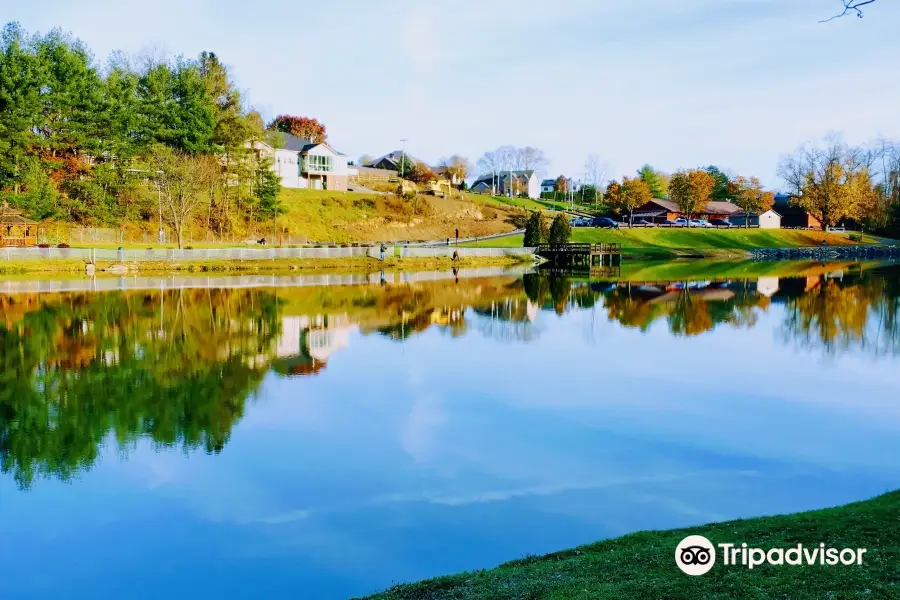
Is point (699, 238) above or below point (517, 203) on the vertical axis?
below

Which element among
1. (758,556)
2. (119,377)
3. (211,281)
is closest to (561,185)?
(211,281)

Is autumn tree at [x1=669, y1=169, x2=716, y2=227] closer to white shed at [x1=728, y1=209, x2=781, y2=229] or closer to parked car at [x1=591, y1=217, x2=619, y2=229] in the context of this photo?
white shed at [x1=728, y1=209, x2=781, y2=229]

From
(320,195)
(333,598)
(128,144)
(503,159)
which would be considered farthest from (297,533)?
(503,159)

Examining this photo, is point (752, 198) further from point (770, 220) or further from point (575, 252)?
point (575, 252)

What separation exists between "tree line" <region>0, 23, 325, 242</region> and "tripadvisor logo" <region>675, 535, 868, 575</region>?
→ 60.5 metres

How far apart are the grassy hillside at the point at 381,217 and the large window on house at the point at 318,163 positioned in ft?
17.3

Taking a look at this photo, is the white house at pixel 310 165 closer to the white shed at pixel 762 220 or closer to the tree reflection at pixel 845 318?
the white shed at pixel 762 220

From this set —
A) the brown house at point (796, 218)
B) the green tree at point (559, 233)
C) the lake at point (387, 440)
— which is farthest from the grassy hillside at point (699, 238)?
the lake at point (387, 440)

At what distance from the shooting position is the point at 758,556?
8.30 metres

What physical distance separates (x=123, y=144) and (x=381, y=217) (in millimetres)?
32027

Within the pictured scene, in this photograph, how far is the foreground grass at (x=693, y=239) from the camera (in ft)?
295

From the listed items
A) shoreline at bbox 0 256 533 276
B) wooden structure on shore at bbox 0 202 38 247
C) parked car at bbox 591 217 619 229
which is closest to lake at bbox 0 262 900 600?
shoreline at bbox 0 256 533 276

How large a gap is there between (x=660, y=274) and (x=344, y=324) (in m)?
39.2

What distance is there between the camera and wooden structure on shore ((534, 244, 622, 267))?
2916 inches
